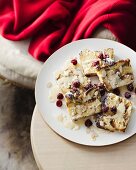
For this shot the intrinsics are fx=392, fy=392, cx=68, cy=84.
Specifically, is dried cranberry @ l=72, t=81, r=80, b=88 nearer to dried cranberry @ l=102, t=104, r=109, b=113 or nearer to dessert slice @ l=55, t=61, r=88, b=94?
dessert slice @ l=55, t=61, r=88, b=94

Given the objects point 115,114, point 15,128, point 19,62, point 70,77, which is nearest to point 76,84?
point 70,77

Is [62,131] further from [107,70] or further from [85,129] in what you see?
[107,70]

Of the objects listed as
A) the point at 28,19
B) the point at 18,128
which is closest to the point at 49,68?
the point at 28,19

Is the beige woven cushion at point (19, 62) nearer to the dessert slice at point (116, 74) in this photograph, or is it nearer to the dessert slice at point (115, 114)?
the dessert slice at point (116, 74)

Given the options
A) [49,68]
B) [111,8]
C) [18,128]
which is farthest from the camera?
[18,128]

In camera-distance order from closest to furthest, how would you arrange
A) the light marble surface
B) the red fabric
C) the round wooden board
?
1. the round wooden board
2. the red fabric
3. the light marble surface

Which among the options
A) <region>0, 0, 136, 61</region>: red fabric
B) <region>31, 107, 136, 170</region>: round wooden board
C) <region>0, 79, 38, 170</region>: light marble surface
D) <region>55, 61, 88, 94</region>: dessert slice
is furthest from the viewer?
<region>0, 79, 38, 170</region>: light marble surface

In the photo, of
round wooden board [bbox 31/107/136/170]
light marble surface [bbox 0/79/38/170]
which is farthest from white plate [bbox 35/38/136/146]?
light marble surface [bbox 0/79/38/170]
